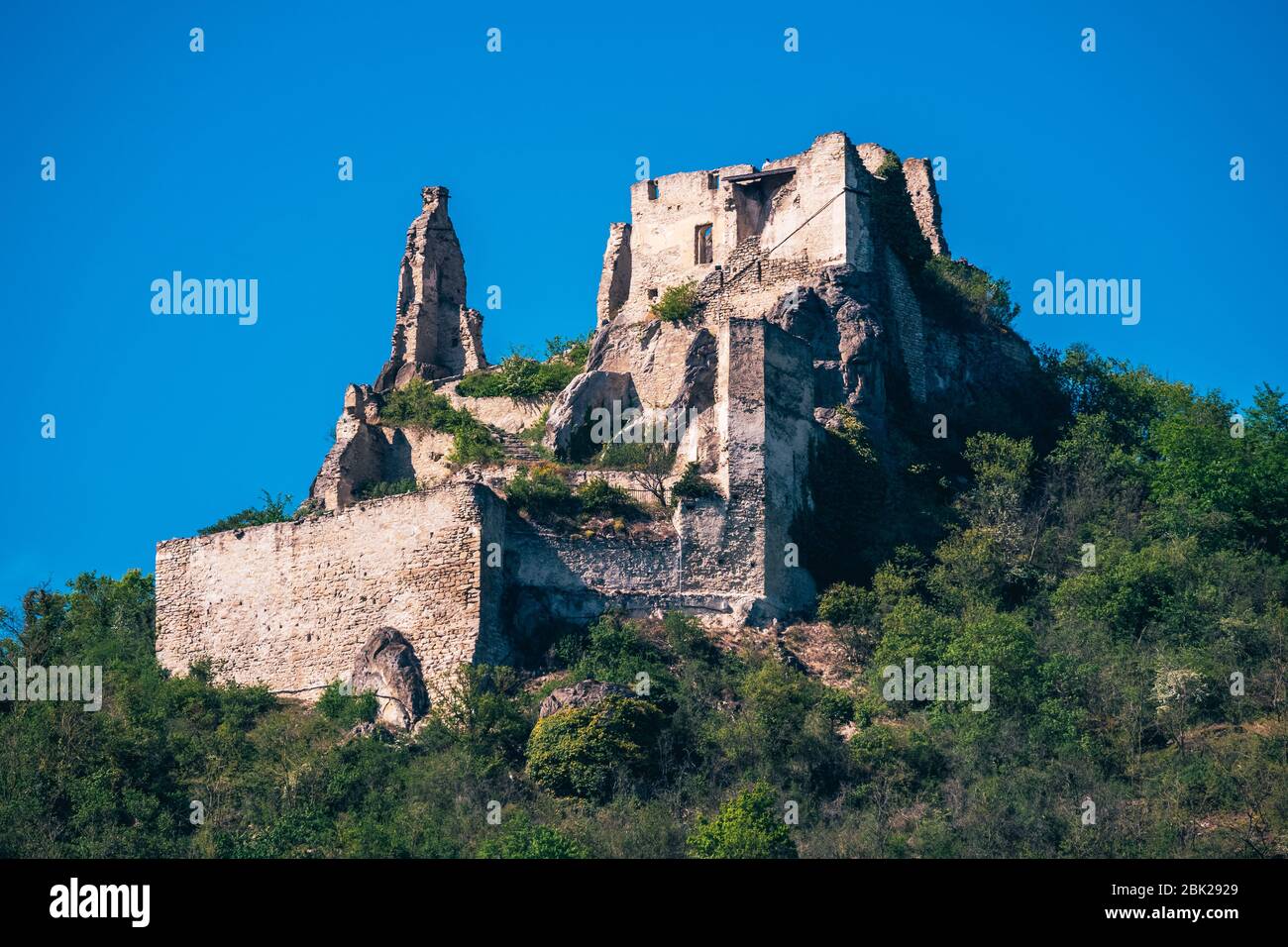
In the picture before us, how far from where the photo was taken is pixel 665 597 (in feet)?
140

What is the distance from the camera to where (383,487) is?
161 feet

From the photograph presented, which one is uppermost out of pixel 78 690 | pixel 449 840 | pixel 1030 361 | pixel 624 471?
pixel 1030 361

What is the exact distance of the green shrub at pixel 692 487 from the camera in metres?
43.1

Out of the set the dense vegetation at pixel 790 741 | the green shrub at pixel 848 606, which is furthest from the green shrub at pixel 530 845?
the green shrub at pixel 848 606

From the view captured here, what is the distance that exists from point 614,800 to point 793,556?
27.0ft

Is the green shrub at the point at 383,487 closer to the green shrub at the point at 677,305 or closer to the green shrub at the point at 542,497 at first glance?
the green shrub at the point at 542,497

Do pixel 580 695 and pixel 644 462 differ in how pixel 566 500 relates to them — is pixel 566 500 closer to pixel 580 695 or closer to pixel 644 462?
pixel 644 462

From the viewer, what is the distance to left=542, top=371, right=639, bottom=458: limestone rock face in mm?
47938

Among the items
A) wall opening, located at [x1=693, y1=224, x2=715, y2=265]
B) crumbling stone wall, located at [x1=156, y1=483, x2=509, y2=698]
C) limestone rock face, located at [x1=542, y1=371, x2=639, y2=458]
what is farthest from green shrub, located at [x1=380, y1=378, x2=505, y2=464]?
wall opening, located at [x1=693, y1=224, x2=715, y2=265]

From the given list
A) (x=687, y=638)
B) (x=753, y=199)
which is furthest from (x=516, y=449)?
(x=753, y=199)

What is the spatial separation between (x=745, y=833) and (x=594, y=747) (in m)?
3.94

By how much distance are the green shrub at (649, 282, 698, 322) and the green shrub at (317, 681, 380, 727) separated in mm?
13187
